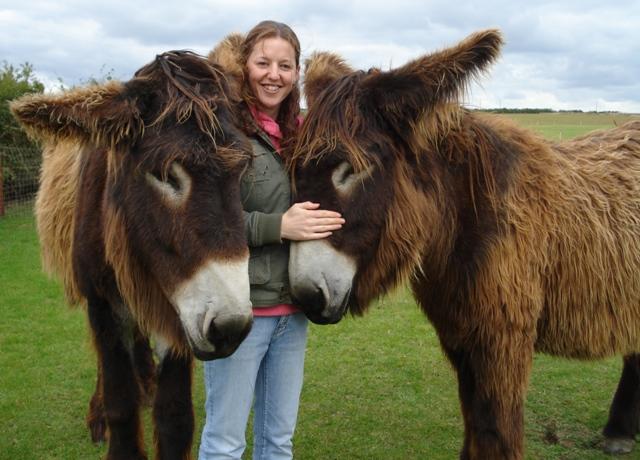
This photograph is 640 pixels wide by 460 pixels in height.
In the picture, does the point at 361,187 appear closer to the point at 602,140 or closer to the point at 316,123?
the point at 316,123

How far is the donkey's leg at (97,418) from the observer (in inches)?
189

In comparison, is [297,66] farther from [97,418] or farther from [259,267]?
[97,418]

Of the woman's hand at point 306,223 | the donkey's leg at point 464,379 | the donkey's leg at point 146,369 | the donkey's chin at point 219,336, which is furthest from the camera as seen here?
the donkey's leg at point 146,369

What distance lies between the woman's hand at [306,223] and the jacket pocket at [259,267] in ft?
0.58

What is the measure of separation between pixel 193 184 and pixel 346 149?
2.61 feet

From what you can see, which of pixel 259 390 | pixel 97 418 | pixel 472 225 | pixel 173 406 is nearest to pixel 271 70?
pixel 472 225

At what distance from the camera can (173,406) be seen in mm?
3596

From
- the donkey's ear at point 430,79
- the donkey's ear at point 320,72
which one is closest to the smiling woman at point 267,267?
the donkey's ear at point 320,72

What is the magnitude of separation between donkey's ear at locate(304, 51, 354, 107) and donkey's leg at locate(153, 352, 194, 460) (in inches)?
68.5

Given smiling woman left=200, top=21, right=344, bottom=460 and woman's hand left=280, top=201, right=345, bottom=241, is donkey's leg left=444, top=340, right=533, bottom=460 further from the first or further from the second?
woman's hand left=280, top=201, right=345, bottom=241

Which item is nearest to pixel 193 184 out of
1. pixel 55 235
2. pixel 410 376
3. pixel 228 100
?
pixel 228 100

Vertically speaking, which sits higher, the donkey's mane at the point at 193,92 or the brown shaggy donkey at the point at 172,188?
the donkey's mane at the point at 193,92

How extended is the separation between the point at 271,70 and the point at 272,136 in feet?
1.06

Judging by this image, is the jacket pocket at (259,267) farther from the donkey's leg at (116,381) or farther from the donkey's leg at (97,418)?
the donkey's leg at (97,418)
